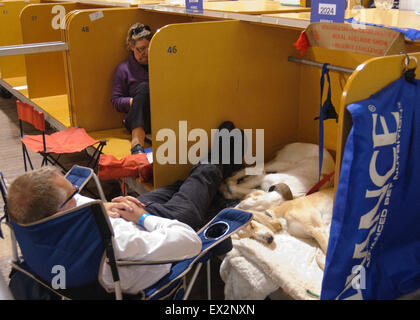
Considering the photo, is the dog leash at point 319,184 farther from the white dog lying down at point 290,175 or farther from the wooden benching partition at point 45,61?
the wooden benching partition at point 45,61

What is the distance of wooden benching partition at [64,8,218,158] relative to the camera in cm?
308

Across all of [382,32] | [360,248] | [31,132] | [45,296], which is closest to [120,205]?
[45,296]

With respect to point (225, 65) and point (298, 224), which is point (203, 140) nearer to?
point (225, 65)

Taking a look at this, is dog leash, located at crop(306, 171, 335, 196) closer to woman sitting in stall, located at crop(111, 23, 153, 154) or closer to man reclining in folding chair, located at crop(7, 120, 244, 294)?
man reclining in folding chair, located at crop(7, 120, 244, 294)

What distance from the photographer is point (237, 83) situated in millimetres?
2514

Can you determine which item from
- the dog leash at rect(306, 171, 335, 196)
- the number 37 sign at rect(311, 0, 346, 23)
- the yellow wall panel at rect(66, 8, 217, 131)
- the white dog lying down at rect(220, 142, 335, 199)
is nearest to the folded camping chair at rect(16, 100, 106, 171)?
the yellow wall panel at rect(66, 8, 217, 131)

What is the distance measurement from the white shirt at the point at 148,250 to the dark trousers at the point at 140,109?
1467 mm

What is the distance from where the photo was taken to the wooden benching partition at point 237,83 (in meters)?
2.28

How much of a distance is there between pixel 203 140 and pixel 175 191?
328 mm

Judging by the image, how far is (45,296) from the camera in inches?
62.0

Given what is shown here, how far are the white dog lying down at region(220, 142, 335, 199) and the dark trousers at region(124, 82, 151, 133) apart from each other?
869 millimetres

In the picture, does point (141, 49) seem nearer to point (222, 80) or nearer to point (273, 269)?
point (222, 80)

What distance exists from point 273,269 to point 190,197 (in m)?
0.57
